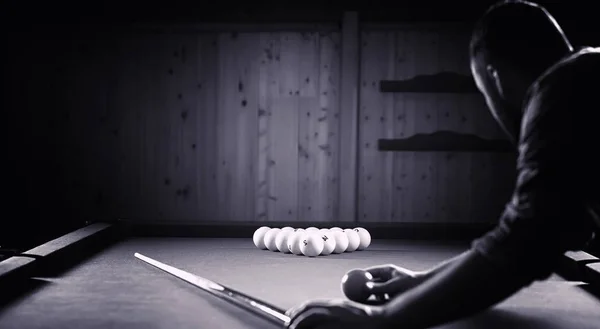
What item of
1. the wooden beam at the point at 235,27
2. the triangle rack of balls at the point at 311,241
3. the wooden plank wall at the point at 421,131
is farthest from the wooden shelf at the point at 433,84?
the triangle rack of balls at the point at 311,241

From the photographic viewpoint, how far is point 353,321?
4.02 feet

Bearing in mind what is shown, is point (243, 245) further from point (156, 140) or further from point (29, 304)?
point (156, 140)

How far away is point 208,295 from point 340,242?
895 mm

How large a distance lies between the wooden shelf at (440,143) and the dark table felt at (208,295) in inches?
97.7

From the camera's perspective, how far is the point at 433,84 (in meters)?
5.27

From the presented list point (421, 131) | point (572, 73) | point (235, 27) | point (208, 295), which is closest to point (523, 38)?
point (572, 73)

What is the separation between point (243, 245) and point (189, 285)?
89 centimetres

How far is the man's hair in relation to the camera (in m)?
1.29

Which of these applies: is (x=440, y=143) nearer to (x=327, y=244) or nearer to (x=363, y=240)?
(x=363, y=240)

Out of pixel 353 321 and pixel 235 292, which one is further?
pixel 235 292

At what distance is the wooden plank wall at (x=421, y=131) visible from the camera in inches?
208

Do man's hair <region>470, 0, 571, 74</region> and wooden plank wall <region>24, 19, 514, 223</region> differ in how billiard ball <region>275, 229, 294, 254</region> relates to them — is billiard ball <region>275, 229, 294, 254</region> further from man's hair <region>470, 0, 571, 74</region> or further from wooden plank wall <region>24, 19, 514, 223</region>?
wooden plank wall <region>24, 19, 514, 223</region>

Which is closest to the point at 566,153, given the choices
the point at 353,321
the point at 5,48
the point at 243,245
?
the point at 353,321

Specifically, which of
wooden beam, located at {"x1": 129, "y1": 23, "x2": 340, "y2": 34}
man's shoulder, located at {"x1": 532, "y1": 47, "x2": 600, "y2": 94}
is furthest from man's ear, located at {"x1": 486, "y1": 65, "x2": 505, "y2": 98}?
wooden beam, located at {"x1": 129, "y1": 23, "x2": 340, "y2": 34}
